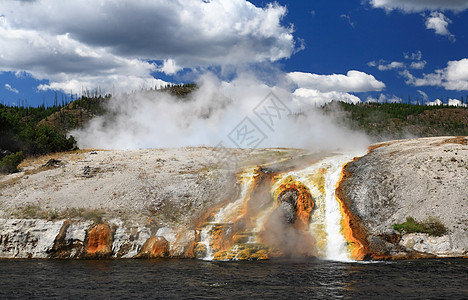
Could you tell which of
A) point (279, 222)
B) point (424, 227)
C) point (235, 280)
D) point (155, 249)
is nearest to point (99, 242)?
point (155, 249)

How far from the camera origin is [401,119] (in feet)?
507

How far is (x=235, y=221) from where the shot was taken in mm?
25562

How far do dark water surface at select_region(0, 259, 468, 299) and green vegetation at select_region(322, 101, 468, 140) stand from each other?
402ft

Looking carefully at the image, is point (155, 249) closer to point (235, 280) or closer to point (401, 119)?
point (235, 280)

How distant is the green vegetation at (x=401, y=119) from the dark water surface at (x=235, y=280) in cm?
12243

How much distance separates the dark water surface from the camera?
51.2 ft

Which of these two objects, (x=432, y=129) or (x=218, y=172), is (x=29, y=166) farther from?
(x=432, y=129)

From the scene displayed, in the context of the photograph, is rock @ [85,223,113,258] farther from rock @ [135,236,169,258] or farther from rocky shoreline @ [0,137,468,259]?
rock @ [135,236,169,258]

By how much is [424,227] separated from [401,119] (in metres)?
144

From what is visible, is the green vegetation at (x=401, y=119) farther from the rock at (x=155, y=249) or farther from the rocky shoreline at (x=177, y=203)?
the rock at (x=155, y=249)

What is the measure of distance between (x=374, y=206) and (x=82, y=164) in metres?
26.6

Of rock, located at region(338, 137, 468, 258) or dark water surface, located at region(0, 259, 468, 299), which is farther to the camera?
rock, located at region(338, 137, 468, 258)

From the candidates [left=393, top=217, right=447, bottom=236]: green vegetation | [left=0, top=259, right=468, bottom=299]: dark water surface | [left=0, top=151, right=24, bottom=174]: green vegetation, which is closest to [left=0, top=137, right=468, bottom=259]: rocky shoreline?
[left=393, top=217, right=447, bottom=236]: green vegetation

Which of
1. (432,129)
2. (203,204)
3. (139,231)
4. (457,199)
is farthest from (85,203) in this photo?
(432,129)
